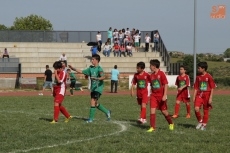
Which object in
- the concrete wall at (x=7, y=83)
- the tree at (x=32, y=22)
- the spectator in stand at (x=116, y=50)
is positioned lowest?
the concrete wall at (x=7, y=83)

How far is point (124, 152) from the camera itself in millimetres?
9820

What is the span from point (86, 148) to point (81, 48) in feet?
137

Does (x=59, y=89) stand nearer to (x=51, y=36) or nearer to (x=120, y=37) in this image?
(x=120, y=37)

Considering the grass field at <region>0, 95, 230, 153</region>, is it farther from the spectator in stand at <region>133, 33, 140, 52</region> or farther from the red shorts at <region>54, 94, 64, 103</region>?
the spectator in stand at <region>133, 33, 140, 52</region>

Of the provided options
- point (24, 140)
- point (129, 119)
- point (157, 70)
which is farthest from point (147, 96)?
point (24, 140)

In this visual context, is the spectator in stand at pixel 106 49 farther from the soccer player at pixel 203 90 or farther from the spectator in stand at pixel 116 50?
the soccer player at pixel 203 90

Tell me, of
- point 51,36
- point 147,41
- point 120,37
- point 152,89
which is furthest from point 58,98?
point 51,36

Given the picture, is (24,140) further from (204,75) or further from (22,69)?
(22,69)

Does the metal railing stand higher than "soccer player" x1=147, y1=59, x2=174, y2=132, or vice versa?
the metal railing

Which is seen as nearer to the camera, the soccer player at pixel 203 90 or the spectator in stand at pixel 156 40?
the soccer player at pixel 203 90

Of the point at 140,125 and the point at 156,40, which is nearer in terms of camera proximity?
the point at 140,125

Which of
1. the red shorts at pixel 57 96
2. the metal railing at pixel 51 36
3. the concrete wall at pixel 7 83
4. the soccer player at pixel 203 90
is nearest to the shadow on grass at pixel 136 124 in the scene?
the soccer player at pixel 203 90

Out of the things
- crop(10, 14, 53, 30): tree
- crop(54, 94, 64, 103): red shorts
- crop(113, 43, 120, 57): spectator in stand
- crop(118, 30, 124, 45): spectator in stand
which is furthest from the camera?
crop(10, 14, 53, 30): tree

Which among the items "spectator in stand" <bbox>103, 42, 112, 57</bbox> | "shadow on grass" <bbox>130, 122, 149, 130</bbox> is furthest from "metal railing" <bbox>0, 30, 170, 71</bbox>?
"shadow on grass" <bbox>130, 122, 149, 130</bbox>
